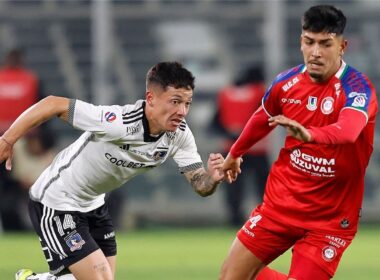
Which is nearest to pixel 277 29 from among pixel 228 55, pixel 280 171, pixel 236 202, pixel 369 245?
pixel 228 55

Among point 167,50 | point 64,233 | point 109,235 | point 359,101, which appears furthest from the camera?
point 167,50

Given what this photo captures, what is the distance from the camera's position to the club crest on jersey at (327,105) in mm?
7672

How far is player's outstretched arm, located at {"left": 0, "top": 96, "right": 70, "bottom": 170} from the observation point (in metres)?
7.66

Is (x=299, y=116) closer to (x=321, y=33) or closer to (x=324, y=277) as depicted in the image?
(x=321, y=33)

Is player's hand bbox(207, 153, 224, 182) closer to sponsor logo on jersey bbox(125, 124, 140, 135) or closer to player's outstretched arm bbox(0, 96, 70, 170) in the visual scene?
sponsor logo on jersey bbox(125, 124, 140, 135)

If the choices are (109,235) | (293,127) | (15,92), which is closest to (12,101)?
(15,92)

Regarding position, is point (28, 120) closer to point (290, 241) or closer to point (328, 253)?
point (290, 241)

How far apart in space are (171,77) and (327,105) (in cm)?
107

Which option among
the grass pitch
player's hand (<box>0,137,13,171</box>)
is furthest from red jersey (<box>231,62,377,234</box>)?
the grass pitch

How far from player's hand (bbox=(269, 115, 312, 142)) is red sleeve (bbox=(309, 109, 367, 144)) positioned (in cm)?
9

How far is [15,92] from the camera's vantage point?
53.0 ft

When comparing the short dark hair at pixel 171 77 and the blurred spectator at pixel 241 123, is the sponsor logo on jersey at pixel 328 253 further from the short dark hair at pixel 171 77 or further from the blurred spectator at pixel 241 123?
the blurred spectator at pixel 241 123

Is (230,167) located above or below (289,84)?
below

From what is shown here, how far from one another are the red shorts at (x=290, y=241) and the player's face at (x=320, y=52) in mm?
1034
